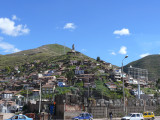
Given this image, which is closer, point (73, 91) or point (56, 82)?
point (73, 91)

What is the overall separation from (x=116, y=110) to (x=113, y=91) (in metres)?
54.5

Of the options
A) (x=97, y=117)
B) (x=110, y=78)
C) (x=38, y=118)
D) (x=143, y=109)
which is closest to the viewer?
(x=38, y=118)

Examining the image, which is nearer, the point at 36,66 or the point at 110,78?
the point at 110,78

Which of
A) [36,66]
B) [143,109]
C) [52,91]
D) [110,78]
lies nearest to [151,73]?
[110,78]

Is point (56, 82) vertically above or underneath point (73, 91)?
above

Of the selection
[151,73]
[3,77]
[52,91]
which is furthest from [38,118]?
[151,73]

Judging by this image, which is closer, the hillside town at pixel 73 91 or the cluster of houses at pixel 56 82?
the hillside town at pixel 73 91

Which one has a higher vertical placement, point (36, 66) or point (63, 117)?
point (36, 66)

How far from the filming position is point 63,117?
31.7 metres

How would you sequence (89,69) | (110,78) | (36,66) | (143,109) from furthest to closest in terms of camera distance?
1. (36,66)
2. (89,69)
3. (110,78)
4. (143,109)

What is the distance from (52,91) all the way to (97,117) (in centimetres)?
5894

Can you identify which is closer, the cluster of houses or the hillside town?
the hillside town

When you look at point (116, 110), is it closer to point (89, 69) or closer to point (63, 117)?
point (63, 117)

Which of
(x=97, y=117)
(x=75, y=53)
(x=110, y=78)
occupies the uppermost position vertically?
(x=75, y=53)
